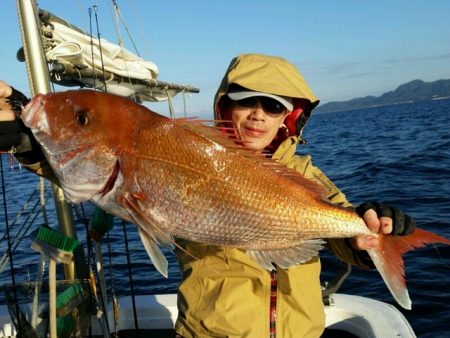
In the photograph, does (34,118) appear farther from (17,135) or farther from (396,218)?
(396,218)

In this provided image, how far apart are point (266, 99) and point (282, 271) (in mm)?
1173

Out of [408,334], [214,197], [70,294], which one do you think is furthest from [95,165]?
[408,334]

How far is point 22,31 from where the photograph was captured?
3.76m

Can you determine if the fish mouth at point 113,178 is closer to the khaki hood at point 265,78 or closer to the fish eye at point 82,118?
the fish eye at point 82,118

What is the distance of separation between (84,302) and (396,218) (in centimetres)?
274

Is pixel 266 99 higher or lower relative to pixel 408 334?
higher

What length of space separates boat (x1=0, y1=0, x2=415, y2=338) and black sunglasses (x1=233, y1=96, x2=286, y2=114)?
1763mm

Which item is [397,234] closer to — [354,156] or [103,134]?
[103,134]

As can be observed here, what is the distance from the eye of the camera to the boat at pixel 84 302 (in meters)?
3.72

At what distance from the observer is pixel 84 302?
3.85m

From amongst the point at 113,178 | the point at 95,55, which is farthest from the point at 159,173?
the point at 95,55

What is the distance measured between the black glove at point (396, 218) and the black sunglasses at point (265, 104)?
91cm

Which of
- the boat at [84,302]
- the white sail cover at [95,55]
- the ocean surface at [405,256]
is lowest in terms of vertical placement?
the ocean surface at [405,256]

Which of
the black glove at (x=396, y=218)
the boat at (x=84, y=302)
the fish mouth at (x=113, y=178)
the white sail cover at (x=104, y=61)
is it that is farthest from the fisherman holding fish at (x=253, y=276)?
the white sail cover at (x=104, y=61)
